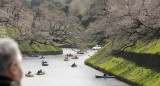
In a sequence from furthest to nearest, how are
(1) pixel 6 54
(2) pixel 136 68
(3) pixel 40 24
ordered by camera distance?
1. (3) pixel 40 24
2. (2) pixel 136 68
3. (1) pixel 6 54

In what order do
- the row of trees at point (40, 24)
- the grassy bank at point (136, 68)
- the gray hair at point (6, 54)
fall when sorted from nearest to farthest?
the gray hair at point (6, 54)
the grassy bank at point (136, 68)
the row of trees at point (40, 24)

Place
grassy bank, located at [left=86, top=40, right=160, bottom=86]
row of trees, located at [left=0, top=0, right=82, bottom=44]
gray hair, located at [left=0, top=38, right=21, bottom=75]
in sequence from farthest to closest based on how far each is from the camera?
row of trees, located at [left=0, top=0, right=82, bottom=44]
grassy bank, located at [left=86, top=40, right=160, bottom=86]
gray hair, located at [left=0, top=38, right=21, bottom=75]

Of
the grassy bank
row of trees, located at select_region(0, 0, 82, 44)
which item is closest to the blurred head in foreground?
the grassy bank

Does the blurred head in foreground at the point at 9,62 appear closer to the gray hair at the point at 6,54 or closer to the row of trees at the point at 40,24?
the gray hair at the point at 6,54

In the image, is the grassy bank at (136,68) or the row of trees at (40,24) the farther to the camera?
the row of trees at (40,24)

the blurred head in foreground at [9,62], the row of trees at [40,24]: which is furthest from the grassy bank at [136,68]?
the row of trees at [40,24]

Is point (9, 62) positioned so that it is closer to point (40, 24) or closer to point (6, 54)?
point (6, 54)

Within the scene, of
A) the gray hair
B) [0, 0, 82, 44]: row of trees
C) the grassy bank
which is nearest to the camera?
the gray hair

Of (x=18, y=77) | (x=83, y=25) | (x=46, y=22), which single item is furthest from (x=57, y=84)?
(x=83, y=25)

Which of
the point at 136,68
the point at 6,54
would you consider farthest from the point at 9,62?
the point at 136,68

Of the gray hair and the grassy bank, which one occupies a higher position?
the gray hair

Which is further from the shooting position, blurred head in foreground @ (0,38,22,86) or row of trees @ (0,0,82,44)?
row of trees @ (0,0,82,44)

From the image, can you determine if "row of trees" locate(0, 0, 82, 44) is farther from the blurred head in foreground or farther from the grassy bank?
the blurred head in foreground

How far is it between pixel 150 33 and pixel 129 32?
2.36 m
